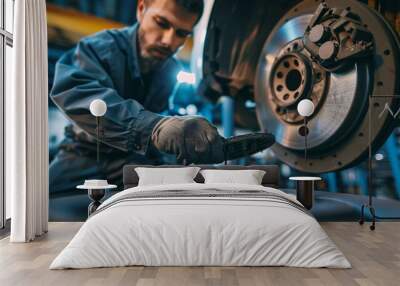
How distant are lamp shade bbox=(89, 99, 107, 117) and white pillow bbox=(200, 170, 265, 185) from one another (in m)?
1.54

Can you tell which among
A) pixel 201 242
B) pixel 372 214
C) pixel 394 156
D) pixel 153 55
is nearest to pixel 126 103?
pixel 153 55

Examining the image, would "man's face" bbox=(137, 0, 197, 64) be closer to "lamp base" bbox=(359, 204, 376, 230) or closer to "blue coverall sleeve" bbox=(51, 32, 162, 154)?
"blue coverall sleeve" bbox=(51, 32, 162, 154)

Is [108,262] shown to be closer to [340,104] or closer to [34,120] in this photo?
[34,120]

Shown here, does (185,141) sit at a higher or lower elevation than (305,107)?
lower

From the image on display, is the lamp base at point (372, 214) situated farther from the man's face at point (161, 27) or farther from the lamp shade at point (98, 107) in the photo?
the lamp shade at point (98, 107)

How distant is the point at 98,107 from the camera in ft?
20.5

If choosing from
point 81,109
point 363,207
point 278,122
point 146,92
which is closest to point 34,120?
point 81,109

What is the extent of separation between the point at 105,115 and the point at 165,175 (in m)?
1.36

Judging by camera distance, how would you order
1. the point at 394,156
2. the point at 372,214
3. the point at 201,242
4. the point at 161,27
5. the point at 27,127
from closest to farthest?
the point at 201,242, the point at 27,127, the point at 372,214, the point at 394,156, the point at 161,27

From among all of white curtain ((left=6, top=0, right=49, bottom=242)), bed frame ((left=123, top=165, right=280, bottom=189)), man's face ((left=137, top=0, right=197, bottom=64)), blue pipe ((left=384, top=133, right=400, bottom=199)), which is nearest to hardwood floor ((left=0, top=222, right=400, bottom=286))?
white curtain ((left=6, top=0, right=49, bottom=242))

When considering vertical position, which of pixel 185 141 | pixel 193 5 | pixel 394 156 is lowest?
pixel 394 156

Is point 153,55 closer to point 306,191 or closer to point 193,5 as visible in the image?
point 193,5

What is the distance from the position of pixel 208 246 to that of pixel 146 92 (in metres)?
3.30

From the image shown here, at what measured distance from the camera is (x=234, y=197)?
4.43 metres
